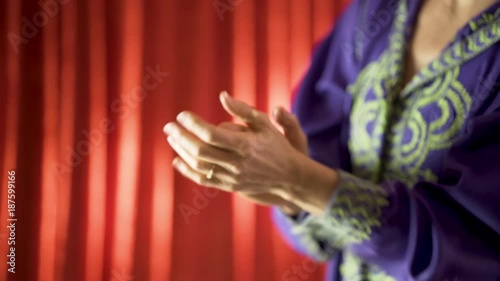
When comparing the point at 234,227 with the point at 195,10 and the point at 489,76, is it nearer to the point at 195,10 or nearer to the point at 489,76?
the point at 195,10

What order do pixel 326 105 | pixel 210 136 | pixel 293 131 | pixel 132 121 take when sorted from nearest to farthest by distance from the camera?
pixel 210 136 < pixel 293 131 < pixel 326 105 < pixel 132 121

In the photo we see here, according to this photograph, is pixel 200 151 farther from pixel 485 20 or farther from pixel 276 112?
pixel 485 20

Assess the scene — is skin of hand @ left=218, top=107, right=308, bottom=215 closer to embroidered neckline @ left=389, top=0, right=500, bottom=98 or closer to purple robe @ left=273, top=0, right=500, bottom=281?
purple robe @ left=273, top=0, right=500, bottom=281

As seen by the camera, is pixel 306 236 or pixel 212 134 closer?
pixel 212 134

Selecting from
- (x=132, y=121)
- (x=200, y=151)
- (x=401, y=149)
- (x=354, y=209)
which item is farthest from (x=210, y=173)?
(x=132, y=121)

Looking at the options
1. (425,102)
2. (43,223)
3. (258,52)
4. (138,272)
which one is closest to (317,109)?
(425,102)

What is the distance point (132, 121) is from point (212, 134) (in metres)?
0.97

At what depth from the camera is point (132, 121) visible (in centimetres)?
128

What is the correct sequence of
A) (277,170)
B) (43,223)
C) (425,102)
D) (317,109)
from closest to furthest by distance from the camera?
(277,170)
(425,102)
(317,109)
(43,223)

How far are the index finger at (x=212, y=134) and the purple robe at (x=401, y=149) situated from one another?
0.38ft

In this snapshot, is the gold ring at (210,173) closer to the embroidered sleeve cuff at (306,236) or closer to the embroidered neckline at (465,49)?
the embroidered sleeve cuff at (306,236)

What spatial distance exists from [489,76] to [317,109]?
0.75 feet

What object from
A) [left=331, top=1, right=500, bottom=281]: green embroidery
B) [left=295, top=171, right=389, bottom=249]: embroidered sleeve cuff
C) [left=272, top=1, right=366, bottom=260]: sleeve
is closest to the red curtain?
[left=272, top=1, right=366, bottom=260]: sleeve

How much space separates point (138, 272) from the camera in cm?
126
